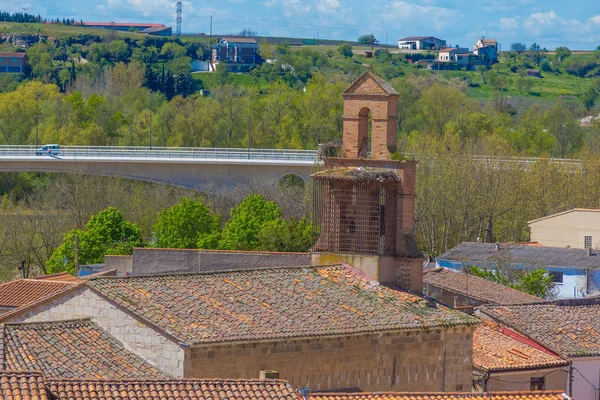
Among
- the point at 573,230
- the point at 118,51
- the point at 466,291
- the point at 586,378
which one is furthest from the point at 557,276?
the point at 118,51

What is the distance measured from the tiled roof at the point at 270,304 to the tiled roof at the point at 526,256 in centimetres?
2229

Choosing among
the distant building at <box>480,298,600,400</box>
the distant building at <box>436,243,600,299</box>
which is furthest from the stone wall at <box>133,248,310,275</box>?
the distant building at <box>436,243,600,299</box>

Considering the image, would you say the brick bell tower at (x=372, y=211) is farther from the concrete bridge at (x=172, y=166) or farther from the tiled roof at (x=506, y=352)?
the concrete bridge at (x=172, y=166)

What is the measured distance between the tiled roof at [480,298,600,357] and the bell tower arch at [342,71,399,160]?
4262 mm

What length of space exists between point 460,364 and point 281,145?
69.1m

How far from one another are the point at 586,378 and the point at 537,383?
137 centimetres

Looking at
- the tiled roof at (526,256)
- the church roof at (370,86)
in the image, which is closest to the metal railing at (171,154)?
the tiled roof at (526,256)

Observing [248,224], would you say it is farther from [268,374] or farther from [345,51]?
[345,51]

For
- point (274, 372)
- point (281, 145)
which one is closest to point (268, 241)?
point (274, 372)

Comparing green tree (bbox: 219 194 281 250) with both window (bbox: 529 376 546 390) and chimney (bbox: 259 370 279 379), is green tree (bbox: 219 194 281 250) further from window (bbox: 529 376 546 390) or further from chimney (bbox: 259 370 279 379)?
chimney (bbox: 259 370 279 379)

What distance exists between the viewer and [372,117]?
92.1 ft

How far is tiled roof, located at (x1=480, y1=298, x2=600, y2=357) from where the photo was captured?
27609mm

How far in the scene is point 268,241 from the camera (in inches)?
1852

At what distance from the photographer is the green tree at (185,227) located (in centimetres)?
5353
